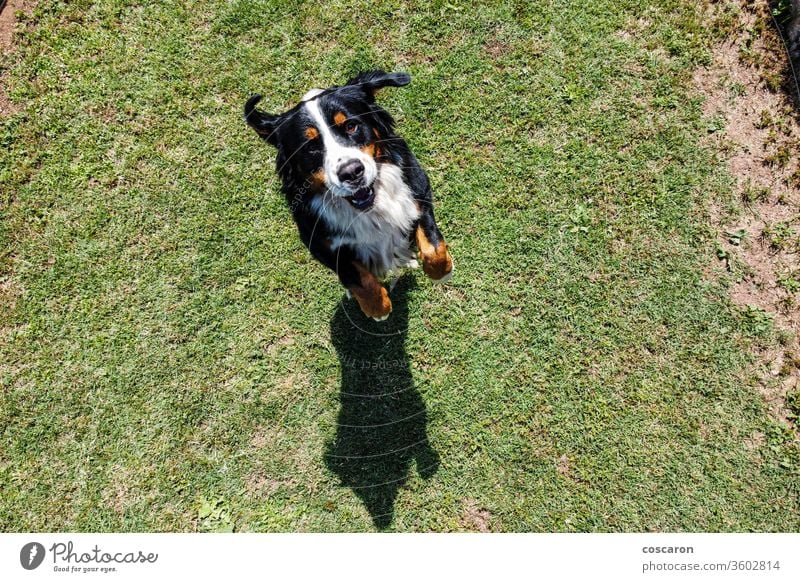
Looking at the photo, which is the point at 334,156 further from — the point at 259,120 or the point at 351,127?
the point at 259,120

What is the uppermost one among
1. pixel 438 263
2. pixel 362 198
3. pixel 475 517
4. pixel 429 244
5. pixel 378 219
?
pixel 362 198

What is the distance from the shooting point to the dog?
333 centimetres

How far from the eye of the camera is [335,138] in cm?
333

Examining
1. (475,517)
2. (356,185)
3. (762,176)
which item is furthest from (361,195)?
(762,176)

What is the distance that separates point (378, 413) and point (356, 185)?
7.05 ft

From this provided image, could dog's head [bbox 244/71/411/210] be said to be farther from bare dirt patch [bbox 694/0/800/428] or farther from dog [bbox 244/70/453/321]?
bare dirt patch [bbox 694/0/800/428]

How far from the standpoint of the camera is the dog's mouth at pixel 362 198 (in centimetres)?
340

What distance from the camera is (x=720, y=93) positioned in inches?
200

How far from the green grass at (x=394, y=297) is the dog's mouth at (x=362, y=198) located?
1.48 m

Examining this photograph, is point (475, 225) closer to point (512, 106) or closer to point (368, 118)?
point (512, 106)

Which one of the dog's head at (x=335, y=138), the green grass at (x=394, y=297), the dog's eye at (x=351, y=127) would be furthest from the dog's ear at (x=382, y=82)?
the green grass at (x=394, y=297)

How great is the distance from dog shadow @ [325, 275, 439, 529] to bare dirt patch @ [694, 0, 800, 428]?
277 centimetres
